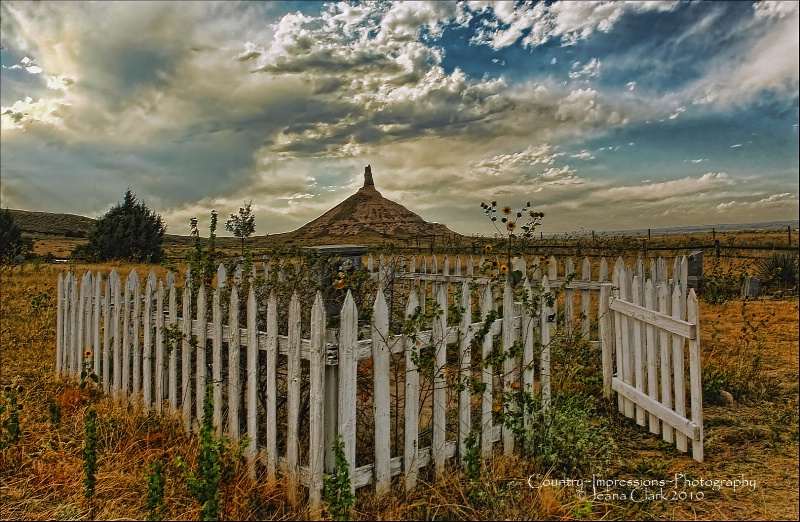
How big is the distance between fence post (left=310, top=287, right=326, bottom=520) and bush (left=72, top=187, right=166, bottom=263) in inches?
1084

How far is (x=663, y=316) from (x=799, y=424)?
1738 mm

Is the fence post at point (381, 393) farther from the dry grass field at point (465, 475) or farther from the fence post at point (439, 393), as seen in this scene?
the fence post at point (439, 393)

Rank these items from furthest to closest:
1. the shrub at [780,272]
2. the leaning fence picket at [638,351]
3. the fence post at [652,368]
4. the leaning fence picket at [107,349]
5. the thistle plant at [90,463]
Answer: the shrub at [780,272], the leaning fence picket at [107,349], the leaning fence picket at [638,351], the fence post at [652,368], the thistle plant at [90,463]

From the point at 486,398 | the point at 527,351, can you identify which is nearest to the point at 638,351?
the point at 527,351

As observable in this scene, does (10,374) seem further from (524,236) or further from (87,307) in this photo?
(524,236)

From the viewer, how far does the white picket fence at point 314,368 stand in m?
3.20

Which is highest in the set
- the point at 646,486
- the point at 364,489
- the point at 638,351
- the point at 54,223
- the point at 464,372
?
the point at 54,223

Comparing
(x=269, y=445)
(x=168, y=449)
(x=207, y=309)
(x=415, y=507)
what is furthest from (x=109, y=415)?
(x=415, y=507)

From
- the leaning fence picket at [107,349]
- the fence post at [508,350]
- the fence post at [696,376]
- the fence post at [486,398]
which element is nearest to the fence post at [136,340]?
the leaning fence picket at [107,349]

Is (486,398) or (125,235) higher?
(125,235)

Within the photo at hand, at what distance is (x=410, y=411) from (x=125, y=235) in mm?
30019

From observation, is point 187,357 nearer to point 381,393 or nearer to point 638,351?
point 381,393

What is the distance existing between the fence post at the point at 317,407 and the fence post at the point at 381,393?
0.33m

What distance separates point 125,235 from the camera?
94.8ft
